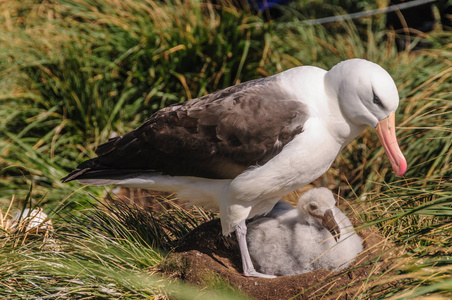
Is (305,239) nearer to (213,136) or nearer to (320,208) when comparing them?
(320,208)

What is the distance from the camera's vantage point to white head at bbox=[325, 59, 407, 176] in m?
3.33

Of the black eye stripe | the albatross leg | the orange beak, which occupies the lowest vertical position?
the albatross leg

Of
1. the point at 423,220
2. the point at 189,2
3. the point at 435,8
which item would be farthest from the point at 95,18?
the point at 423,220

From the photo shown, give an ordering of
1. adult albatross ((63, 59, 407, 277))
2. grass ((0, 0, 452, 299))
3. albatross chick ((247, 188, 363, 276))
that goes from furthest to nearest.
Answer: grass ((0, 0, 452, 299)) < albatross chick ((247, 188, 363, 276)) < adult albatross ((63, 59, 407, 277))

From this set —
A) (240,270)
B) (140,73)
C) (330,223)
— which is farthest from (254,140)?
(140,73)

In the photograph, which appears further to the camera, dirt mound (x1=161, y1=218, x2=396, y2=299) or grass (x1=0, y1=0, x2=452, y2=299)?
grass (x1=0, y1=0, x2=452, y2=299)

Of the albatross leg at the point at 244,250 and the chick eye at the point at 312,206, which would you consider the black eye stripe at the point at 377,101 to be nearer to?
the chick eye at the point at 312,206

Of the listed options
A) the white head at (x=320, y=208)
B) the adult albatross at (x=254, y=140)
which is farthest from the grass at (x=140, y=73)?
the white head at (x=320, y=208)

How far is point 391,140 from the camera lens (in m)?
3.46

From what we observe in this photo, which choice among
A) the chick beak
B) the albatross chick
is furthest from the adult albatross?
the chick beak

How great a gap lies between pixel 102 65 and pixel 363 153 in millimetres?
2944

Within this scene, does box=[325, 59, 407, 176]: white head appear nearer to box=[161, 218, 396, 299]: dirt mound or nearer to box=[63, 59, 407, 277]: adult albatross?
box=[63, 59, 407, 277]: adult albatross

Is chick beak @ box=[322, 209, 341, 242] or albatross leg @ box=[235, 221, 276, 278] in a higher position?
chick beak @ box=[322, 209, 341, 242]

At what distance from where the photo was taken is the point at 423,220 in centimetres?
382
